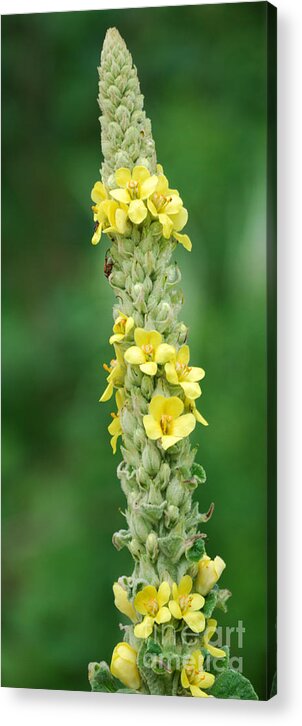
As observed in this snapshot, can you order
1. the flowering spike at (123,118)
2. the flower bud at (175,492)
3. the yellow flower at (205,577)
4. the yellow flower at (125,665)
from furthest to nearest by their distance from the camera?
the yellow flower at (125,665), the yellow flower at (205,577), the flowering spike at (123,118), the flower bud at (175,492)

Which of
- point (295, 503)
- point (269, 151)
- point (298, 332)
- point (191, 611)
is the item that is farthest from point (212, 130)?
point (191, 611)

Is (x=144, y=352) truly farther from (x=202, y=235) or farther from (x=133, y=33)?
(x=133, y=33)

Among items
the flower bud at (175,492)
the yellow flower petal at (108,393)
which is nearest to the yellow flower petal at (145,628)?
the flower bud at (175,492)

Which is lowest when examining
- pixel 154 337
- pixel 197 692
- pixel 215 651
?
pixel 197 692

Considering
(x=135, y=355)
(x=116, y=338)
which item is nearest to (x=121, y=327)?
(x=116, y=338)

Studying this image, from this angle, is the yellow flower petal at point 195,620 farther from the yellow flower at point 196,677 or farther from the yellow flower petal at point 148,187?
the yellow flower petal at point 148,187

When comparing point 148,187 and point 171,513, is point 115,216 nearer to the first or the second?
point 148,187
